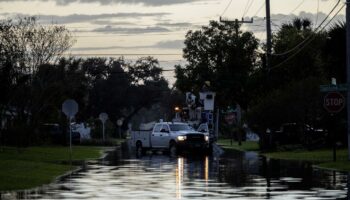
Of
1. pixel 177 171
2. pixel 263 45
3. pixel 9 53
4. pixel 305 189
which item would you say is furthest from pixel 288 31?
pixel 305 189

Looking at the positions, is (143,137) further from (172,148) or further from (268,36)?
(268,36)

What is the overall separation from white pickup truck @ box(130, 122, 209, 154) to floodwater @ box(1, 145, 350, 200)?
1703 cm

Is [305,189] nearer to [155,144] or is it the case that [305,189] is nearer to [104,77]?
[155,144]

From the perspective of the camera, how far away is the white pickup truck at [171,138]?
159 ft

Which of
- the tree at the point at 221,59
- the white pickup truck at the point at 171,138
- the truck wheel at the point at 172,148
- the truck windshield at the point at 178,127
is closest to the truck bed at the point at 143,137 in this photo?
the white pickup truck at the point at 171,138

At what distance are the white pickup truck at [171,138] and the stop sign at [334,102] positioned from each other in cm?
1772

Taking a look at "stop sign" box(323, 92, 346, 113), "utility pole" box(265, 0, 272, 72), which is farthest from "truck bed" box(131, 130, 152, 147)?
"stop sign" box(323, 92, 346, 113)

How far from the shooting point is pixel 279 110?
48.1 meters

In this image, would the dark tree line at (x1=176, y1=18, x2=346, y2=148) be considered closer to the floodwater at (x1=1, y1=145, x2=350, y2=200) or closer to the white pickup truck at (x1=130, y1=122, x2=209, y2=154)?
the white pickup truck at (x1=130, y1=122, x2=209, y2=154)

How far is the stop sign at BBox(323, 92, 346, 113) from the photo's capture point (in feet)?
102

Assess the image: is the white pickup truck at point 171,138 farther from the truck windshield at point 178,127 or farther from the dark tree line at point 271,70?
the dark tree line at point 271,70

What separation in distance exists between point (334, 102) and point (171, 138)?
19.6 meters

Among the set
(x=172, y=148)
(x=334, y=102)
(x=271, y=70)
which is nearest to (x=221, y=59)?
(x=271, y=70)

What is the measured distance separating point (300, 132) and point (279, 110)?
5623 millimetres
